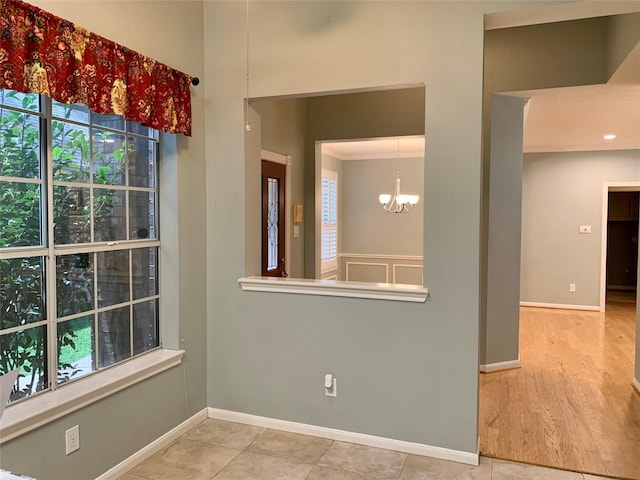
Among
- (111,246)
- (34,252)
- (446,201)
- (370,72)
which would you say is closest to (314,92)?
(370,72)

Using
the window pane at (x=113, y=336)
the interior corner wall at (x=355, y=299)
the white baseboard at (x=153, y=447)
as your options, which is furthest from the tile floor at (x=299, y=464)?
the window pane at (x=113, y=336)

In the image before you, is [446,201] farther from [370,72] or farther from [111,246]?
[111,246]

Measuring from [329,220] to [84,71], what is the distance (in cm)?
536

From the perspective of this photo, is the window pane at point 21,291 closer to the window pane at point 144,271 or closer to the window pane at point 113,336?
the window pane at point 113,336

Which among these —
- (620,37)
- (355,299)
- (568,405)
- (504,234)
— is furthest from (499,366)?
(620,37)

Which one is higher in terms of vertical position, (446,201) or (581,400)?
(446,201)

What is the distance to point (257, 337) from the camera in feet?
10.4

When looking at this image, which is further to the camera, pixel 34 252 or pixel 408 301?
pixel 408 301

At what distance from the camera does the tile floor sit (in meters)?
2.55

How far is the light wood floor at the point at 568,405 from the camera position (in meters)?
2.79

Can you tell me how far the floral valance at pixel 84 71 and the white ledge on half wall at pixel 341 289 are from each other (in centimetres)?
111

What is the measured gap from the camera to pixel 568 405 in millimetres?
3557

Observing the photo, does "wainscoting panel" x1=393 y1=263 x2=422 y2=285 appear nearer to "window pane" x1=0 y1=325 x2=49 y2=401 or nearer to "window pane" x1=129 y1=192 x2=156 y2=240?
"window pane" x1=129 y1=192 x2=156 y2=240

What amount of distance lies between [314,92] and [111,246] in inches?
60.0
